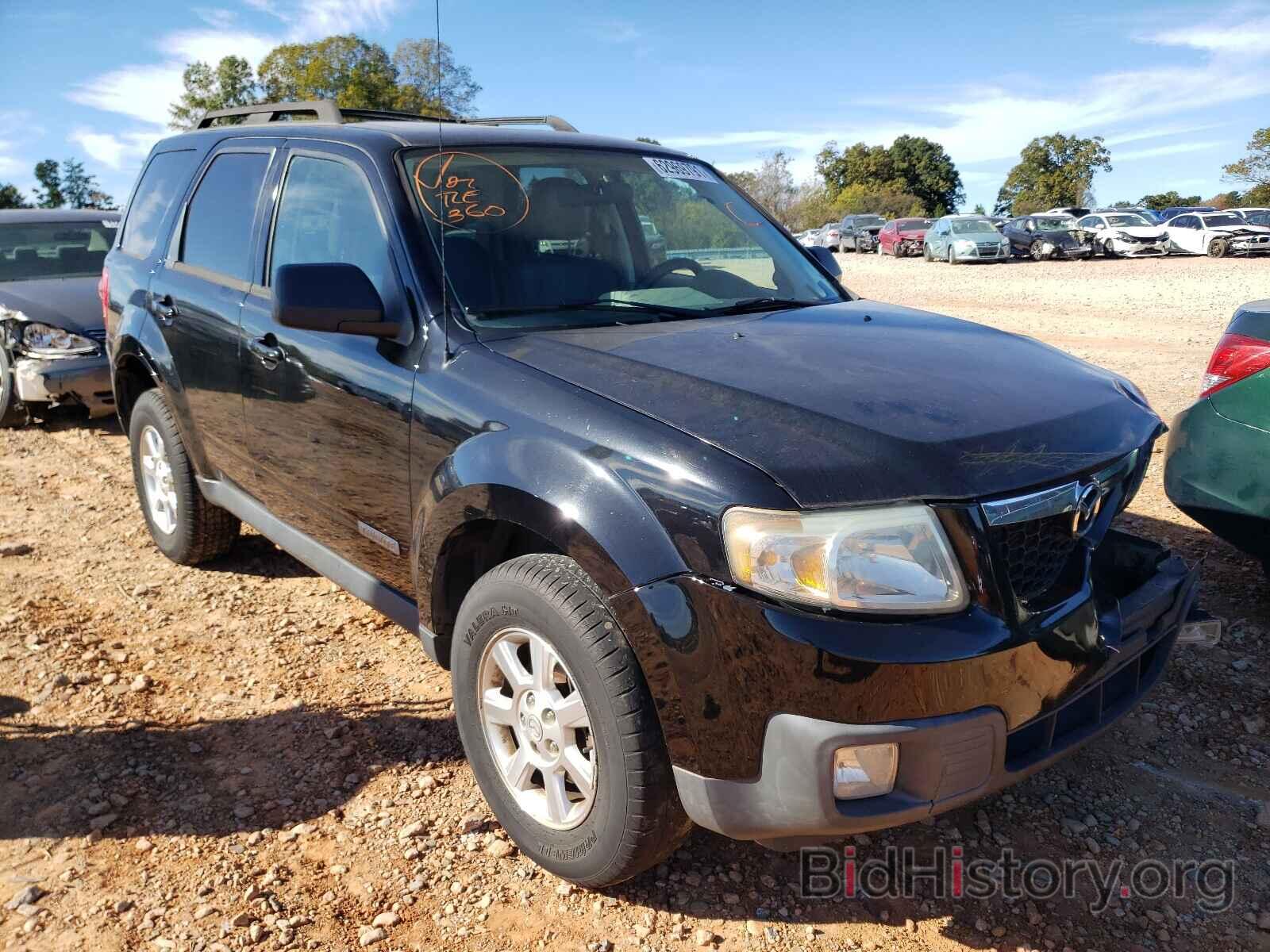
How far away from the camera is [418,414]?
8.78 ft

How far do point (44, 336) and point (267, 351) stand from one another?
5.17 meters

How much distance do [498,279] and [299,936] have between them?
1.81m

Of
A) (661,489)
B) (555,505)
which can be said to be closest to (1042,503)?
(661,489)

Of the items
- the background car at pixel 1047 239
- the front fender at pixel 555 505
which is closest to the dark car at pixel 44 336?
the front fender at pixel 555 505

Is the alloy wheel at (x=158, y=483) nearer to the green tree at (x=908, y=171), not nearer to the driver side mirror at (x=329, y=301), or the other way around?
the driver side mirror at (x=329, y=301)

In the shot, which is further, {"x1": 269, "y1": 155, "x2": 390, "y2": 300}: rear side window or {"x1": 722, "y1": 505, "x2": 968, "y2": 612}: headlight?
{"x1": 269, "y1": 155, "x2": 390, "y2": 300}: rear side window

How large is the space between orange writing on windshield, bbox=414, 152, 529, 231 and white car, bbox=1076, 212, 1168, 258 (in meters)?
30.3

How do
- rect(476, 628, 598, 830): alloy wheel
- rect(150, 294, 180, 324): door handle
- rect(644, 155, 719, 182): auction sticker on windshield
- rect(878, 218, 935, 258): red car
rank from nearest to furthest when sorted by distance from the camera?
rect(476, 628, 598, 830): alloy wheel → rect(644, 155, 719, 182): auction sticker on windshield → rect(150, 294, 180, 324): door handle → rect(878, 218, 935, 258): red car

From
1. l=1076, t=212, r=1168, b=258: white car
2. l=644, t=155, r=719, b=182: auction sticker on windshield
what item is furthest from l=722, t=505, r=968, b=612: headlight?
l=1076, t=212, r=1168, b=258: white car

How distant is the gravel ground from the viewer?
236 cm

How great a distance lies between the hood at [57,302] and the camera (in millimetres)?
7430

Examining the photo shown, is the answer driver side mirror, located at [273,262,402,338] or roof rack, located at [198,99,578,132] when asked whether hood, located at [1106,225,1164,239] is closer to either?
roof rack, located at [198,99,578,132]

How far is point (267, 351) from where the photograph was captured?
337 centimetres
